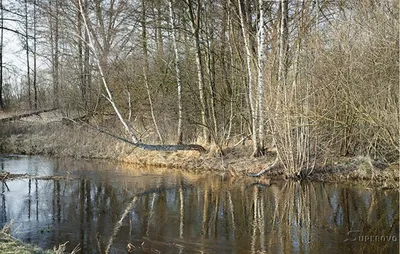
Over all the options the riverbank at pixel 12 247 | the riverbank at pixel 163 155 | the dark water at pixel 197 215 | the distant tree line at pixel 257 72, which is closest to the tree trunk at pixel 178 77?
the distant tree line at pixel 257 72

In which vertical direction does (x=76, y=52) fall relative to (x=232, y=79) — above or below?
above

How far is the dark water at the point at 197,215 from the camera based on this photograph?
7.07 metres

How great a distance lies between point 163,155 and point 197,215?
7.35 metres

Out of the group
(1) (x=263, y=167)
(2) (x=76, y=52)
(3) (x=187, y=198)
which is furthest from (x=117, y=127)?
(3) (x=187, y=198)

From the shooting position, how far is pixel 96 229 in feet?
25.8

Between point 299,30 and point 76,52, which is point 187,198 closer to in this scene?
point 299,30

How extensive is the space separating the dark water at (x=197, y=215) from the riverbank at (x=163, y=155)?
0.95m

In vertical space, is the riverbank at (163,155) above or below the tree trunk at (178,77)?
below

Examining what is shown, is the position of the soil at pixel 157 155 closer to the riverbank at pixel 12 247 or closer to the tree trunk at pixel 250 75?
the tree trunk at pixel 250 75

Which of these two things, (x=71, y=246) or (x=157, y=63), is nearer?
(x=71, y=246)

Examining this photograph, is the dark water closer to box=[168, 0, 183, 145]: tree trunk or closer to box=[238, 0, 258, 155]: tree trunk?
box=[238, 0, 258, 155]: tree trunk

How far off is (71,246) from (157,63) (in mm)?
12215

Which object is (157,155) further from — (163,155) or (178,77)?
(178,77)

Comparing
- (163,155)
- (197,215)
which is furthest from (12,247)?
(163,155)
